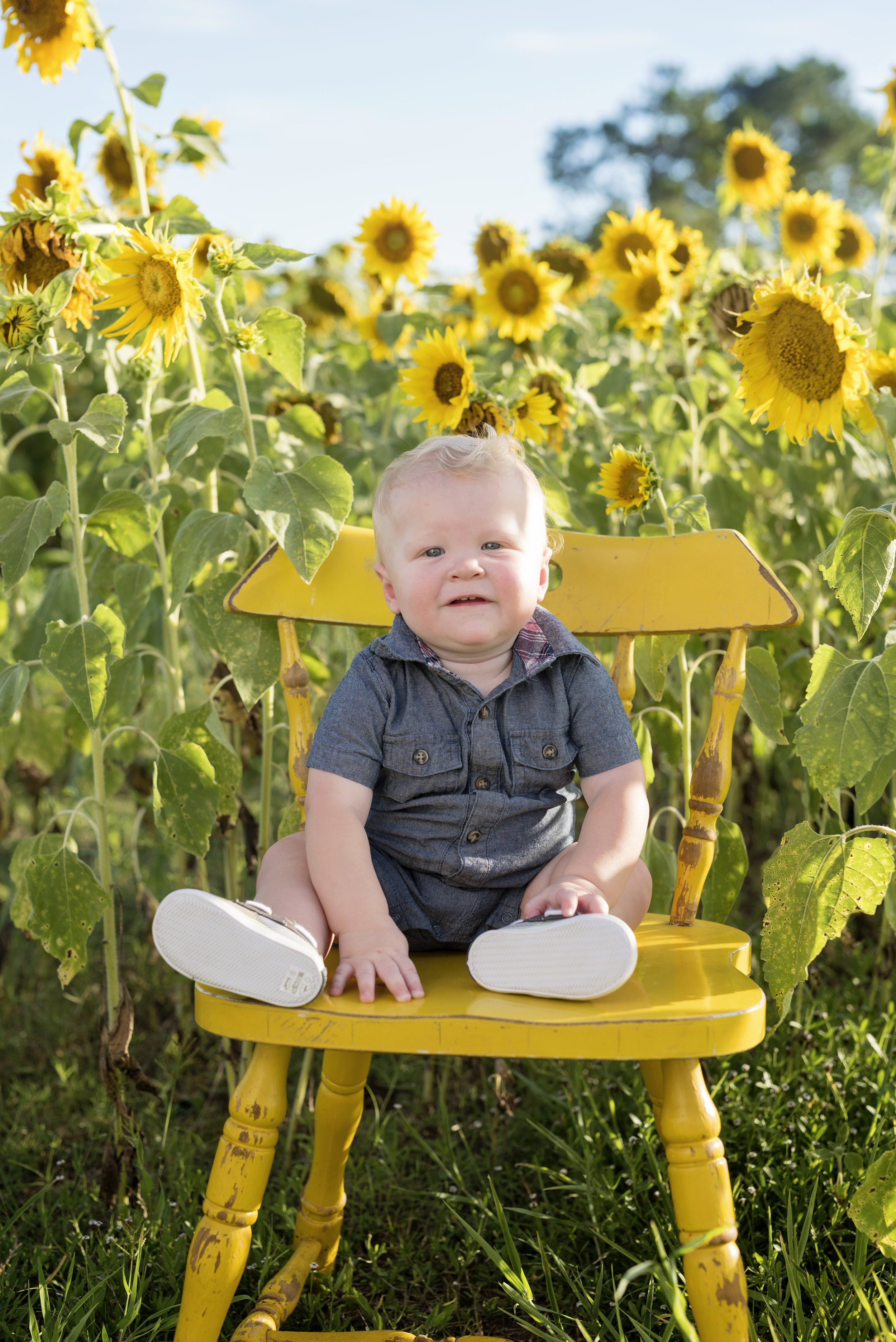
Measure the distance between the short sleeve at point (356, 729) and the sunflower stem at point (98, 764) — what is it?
13.9 inches

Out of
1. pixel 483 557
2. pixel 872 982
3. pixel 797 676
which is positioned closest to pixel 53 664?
pixel 483 557

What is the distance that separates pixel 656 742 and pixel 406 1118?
0.80 meters

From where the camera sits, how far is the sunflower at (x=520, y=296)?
2.53 m

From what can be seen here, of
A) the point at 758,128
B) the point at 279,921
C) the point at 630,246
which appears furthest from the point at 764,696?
the point at 758,128

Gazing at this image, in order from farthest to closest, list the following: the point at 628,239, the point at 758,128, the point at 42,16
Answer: the point at 758,128 < the point at 628,239 < the point at 42,16

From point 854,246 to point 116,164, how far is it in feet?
6.83

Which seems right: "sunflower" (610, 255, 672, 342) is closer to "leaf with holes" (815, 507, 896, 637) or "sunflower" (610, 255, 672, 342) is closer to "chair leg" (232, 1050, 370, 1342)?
"leaf with holes" (815, 507, 896, 637)

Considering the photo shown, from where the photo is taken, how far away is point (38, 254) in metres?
1.63

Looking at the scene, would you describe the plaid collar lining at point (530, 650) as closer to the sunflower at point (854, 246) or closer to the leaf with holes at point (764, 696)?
the leaf with holes at point (764, 696)

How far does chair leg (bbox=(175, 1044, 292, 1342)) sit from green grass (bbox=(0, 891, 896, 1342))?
0.79 feet

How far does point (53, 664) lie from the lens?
1553 mm

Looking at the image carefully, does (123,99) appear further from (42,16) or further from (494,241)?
(494,241)

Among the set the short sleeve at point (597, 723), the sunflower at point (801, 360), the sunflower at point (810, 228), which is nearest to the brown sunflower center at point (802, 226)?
the sunflower at point (810, 228)

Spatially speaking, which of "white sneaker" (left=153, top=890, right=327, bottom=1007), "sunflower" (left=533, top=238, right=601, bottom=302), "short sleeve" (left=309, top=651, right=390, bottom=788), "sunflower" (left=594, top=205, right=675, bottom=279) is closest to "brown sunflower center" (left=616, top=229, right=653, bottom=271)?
"sunflower" (left=594, top=205, right=675, bottom=279)
